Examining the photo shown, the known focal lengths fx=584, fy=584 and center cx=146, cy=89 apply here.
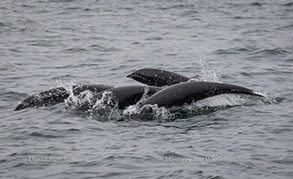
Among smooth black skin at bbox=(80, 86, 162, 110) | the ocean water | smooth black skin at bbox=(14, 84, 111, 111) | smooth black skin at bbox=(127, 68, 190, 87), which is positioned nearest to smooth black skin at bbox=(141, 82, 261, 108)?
the ocean water

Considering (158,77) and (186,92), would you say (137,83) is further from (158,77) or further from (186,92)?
(186,92)

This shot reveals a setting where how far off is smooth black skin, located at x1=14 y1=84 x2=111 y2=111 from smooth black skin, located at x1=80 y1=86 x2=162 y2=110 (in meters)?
0.77

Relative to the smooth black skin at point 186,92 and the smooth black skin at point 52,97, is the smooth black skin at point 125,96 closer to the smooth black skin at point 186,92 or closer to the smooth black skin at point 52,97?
the smooth black skin at point 186,92

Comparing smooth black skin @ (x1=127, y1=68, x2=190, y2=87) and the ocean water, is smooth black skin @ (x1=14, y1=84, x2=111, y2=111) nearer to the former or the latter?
the ocean water

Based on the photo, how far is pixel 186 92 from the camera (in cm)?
1250

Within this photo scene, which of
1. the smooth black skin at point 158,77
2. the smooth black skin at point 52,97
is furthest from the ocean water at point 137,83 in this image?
the smooth black skin at point 158,77

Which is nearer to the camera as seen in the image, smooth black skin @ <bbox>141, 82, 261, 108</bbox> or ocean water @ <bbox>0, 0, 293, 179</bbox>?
Result: ocean water @ <bbox>0, 0, 293, 179</bbox>

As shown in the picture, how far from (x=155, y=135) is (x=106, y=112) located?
1.92 meters

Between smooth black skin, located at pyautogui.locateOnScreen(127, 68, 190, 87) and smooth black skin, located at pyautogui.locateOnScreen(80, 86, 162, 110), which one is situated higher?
smooth black skin, located at pyautogui.locateOnScreen(127, 68, 190, 87)

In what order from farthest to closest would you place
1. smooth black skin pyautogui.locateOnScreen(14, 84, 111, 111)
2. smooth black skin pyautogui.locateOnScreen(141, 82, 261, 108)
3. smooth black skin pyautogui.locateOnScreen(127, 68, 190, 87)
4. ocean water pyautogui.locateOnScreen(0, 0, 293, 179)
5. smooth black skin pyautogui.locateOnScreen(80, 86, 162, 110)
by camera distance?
smooth black skin pyautogui.locateOnScreen(14, 84, 111, 111)
smooth black skin pyautogui.locateOnScreen(127, 68, 190, 87)
smooth black skin pyautogui.locateOnScreen(80, 86, 162, 110)
smooth black skin pyautogui.locateOnScreen(141, 82, 261, 108)
ocean water pyautogui.locateOnScreen(0, 0, 293, 179)

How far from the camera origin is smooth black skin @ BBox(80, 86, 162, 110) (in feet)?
42.7

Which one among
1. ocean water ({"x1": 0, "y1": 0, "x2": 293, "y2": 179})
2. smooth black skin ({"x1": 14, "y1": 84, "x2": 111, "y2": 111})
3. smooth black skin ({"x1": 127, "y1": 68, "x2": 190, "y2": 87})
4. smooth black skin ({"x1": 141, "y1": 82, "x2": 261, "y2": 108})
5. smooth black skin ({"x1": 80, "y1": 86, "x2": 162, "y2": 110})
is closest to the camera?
ocean water ({"x1": 0, "y1": 0, "x2": 293, "y2": 179})

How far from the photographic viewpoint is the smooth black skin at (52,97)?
13.9 m

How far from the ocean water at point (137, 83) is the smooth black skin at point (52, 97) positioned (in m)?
0.28
